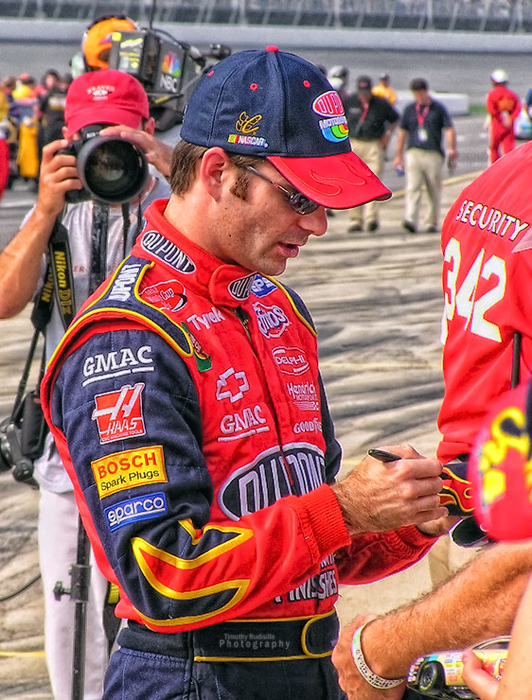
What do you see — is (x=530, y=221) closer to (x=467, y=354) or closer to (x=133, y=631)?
(x=467, y=354)

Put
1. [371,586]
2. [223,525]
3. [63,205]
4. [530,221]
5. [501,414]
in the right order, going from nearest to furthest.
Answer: [501,414]
[223,525]
[530,221]
[63,205]
[371,586]

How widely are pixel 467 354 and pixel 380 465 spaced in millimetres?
1236

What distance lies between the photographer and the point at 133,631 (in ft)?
7.17

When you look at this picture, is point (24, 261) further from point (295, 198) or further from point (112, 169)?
point (295, 198)

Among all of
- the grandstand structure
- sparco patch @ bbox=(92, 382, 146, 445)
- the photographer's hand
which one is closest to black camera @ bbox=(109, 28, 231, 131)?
the photographer's hand

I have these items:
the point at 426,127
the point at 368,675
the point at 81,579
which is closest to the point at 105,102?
the point at 81,579

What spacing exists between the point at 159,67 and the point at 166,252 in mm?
2515

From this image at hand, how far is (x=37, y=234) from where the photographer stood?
3.54 metres

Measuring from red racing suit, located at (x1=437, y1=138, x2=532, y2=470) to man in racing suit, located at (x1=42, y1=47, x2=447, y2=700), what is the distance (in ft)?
2.94

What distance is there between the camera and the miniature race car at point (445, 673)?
8.57 ft

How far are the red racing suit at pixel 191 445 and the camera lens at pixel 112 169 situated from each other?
1.11 meters

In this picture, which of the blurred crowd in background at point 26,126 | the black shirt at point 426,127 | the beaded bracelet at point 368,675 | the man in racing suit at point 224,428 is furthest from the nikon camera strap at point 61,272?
the blurred crowd in background at point 26,126

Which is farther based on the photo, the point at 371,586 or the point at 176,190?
the point at 371,586

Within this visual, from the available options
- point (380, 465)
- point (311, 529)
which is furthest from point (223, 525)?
point (380, 465)
